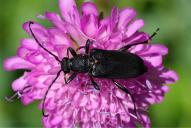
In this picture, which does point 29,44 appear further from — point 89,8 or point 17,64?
point 89,8

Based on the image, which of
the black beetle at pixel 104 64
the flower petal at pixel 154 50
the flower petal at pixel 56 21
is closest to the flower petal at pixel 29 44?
the black beetle at pixel 104 64

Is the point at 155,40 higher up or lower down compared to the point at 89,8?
higher up

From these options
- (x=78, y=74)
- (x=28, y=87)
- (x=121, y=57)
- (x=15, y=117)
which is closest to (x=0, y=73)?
(x=15, y=117)

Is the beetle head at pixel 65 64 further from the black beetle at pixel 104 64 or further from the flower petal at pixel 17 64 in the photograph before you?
the flower petal at pixel 17 64

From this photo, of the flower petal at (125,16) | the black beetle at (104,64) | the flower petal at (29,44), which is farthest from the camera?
the flower petal at (29,44)

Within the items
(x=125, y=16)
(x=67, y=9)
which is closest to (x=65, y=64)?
(x=67, y=9)

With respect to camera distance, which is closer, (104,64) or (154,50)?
(104,64)
